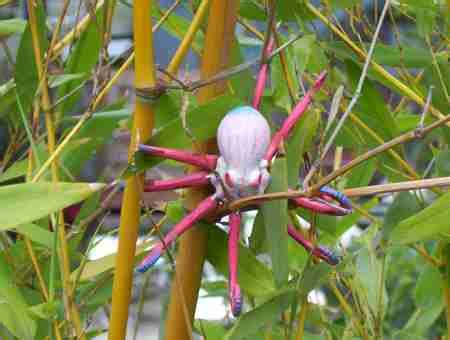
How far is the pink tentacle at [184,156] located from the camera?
1.16ft

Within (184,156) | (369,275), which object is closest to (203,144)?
(184,156)

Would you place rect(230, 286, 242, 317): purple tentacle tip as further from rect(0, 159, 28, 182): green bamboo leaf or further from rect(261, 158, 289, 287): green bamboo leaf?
rect(0, 159, 28, 182): green bamboo leaf

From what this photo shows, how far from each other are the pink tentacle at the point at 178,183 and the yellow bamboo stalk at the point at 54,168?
2.8 inches

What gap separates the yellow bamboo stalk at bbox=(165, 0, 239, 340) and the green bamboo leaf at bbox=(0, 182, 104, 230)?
7 cm

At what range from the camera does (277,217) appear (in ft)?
1.20

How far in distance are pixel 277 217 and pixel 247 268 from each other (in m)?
0.05

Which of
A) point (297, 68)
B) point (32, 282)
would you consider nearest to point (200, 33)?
point (297, 68)

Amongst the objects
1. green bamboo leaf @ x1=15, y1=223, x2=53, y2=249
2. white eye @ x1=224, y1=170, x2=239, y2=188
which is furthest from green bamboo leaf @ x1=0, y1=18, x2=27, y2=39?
white eye @ x1=224, y1=170, x2=239, y2=188

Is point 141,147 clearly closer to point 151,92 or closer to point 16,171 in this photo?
point 151,92

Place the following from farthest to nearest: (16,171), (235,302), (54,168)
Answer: (16,171) → (54,168) → (235,302)

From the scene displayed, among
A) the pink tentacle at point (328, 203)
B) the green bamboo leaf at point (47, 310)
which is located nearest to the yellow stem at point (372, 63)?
the pink tentacle at point (328, 203)

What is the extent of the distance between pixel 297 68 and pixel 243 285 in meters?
0.15

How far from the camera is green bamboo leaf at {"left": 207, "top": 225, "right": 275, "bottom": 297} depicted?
40cm

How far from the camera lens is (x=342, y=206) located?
14.4 inches
